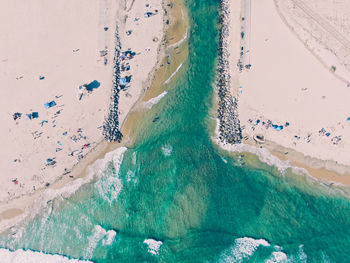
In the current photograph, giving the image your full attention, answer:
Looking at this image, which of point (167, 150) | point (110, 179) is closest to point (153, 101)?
point (167, 150)

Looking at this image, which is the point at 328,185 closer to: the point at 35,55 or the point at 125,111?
the point at 125,111

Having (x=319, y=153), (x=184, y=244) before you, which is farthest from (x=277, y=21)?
(x=184, y=244)

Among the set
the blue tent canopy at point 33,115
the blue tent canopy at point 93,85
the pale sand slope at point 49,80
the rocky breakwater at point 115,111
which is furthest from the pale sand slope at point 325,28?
the blue tent canopy at point 33,115

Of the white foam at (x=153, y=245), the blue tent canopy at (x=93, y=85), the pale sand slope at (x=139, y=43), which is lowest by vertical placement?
the white foam at (x=153, y=245)

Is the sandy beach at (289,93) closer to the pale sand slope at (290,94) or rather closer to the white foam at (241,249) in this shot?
the pale sand slope at (290,94)

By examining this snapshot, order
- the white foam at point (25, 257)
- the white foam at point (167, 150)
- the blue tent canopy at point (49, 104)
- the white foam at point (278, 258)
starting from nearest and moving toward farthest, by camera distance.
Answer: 1. the white foam at point (278, 258)
2. the white foam at point (167, 150)
3. the white foam at point (25, 257)
4. the blue tent canopy at point (49, 104)

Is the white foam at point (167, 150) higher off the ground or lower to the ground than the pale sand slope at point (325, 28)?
lower

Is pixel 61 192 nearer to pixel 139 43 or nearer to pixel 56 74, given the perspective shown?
pixel 56 74
